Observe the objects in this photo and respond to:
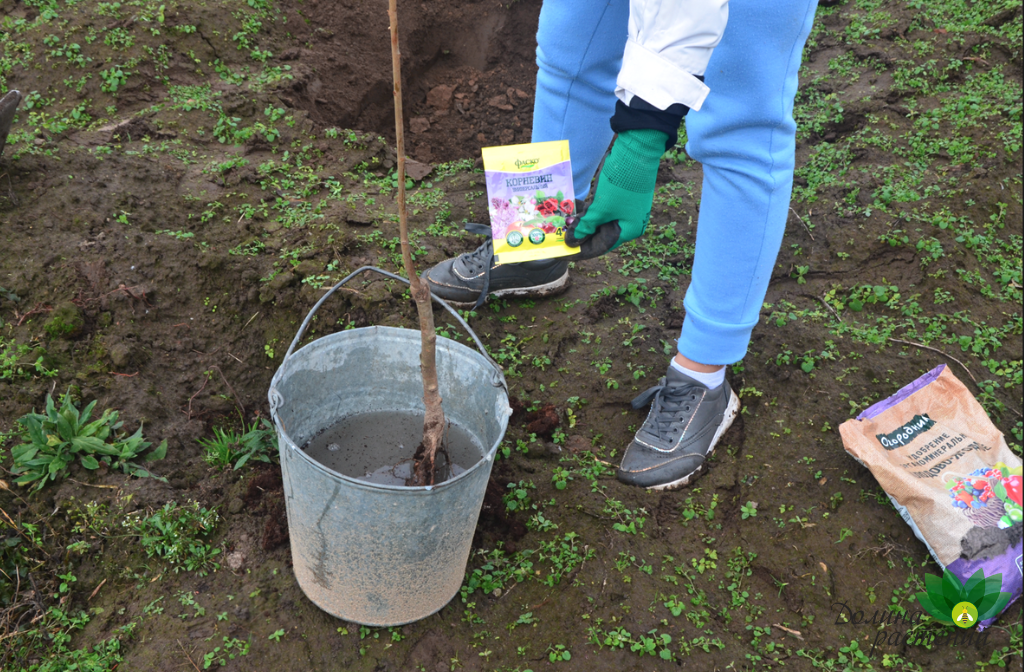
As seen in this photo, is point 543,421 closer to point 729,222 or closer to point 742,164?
point 729,222

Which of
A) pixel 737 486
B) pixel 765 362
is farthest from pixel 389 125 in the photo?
pixel 737 486

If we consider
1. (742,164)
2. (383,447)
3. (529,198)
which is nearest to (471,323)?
(529,198)

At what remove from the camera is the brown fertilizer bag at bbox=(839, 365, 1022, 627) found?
1964 millimetres

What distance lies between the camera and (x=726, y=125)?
6.15ft

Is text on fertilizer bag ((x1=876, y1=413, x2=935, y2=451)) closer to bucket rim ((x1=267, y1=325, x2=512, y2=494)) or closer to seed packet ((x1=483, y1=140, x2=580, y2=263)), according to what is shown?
seed packet ((x1=483, y1=140, x2=580, y2=263))

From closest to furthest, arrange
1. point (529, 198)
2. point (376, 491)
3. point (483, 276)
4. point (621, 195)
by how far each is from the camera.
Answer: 1. point (376, 491)
2. point (621, 195)
3. point (529, 198)
4. point (483, 276)

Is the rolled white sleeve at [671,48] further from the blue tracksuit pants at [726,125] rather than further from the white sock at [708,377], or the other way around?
the white sock at [708,377]

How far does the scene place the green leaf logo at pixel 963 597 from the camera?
189 centimetres

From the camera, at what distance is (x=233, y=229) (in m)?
2.84

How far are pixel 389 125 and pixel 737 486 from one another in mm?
2970

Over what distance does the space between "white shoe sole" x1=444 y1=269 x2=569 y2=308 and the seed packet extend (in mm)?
571

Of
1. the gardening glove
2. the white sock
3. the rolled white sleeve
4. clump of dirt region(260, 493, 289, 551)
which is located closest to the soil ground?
clump of dirt region(260, 493, 289, 551)

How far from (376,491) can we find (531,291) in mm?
1557

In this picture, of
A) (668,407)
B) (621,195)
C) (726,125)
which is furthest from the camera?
(668,407)
